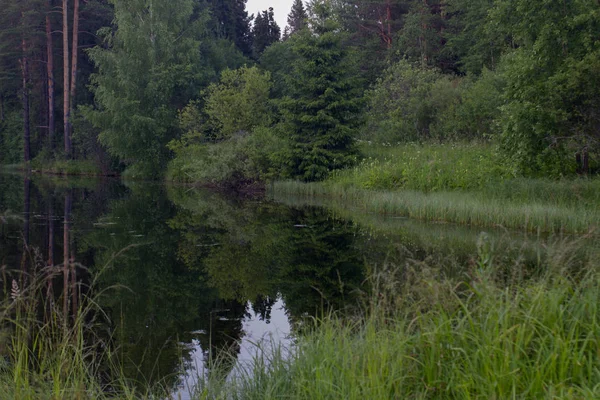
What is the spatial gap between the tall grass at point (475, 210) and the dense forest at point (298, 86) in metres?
1.77

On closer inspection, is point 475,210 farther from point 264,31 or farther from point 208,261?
point 264,31

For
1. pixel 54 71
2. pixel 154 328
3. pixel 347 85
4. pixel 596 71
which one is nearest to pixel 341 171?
pixel 347 85

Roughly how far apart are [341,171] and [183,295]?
54.2 ft

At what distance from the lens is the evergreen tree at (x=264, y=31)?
2267 inches

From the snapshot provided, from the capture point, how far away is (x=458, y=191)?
17422mm

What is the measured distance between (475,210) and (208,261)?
7.26m

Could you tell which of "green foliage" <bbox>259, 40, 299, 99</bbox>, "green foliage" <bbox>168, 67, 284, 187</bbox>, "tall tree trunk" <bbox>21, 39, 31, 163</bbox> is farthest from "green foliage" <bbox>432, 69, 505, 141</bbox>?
"tall tree trunk" <bbox>21, 39, 31, 163</bbox>

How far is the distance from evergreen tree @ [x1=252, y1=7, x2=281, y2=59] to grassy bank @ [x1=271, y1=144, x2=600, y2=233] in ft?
115

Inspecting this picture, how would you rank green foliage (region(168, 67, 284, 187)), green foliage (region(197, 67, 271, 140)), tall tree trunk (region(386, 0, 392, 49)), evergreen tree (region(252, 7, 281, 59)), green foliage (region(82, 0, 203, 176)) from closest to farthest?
1. green foliage (region(168, 67, 284, 187))
2. green foliage (region(197, 67, 271, 140))
3. green foliage (region(82, 0, 203, 176))
4. tall tree trunk (region(386, 0, 392, 49))
5. evergreen tree (region(252, 7, 281, 59))

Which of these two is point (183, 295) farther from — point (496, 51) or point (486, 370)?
point (496, 51)

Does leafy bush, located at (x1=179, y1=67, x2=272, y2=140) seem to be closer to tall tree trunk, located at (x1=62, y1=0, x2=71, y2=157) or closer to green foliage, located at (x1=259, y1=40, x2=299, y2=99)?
green foliage, located at (x1=259, y1=40, x2=299, y2=99)

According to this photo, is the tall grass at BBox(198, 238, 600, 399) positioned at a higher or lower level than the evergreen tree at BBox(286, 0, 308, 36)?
lower

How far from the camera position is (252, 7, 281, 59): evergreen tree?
189 ft

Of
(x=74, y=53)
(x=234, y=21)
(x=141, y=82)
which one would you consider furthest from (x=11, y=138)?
(x=141, y=82)
